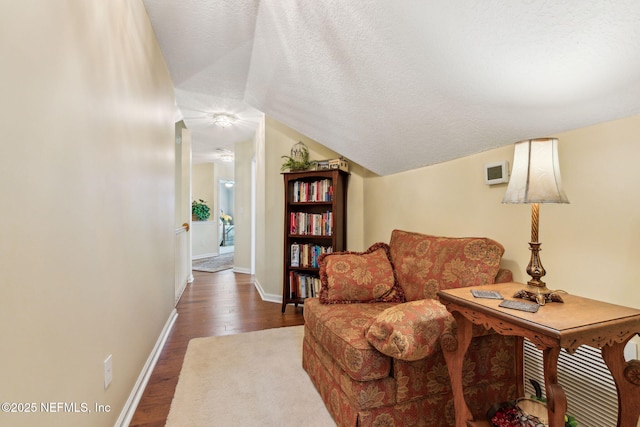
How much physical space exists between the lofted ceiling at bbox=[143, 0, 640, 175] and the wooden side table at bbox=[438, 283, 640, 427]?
0.83 m

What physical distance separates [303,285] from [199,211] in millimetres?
4641

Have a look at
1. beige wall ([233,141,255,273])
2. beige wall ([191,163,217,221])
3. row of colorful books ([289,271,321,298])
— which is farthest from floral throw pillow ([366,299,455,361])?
beige wall ([191,163,217,221])

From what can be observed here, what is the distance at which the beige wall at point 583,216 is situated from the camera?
1121mm

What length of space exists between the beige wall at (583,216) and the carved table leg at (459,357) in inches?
23.6

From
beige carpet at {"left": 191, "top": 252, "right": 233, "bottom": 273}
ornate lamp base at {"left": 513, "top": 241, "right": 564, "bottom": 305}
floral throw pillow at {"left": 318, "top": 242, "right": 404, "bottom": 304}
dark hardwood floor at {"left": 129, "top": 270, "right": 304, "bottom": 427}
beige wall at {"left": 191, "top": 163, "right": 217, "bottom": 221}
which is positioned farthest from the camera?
beige wall at {"left": 191, "top": 163, "right": 217, "bottom": 221}

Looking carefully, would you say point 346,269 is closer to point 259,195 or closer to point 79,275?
point 79,275

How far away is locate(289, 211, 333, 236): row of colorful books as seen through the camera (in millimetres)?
A: 3040

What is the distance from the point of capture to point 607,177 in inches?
46.4

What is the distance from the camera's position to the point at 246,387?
1780 millimetres

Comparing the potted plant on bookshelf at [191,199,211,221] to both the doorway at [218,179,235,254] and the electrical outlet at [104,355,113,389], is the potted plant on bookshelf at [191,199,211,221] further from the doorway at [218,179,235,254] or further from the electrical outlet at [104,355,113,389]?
the electrical outlet at [104,355,113,389]

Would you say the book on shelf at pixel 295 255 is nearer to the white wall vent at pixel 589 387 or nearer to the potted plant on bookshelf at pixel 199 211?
the white wall vent at pixel 589 387

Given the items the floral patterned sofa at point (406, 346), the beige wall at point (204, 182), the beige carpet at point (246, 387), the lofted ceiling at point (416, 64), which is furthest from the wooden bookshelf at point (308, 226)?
the beige wall at point (204, 182)

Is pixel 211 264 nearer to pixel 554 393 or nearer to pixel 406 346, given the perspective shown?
pixel 406 346

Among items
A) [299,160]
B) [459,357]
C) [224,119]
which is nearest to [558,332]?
[459,357]
